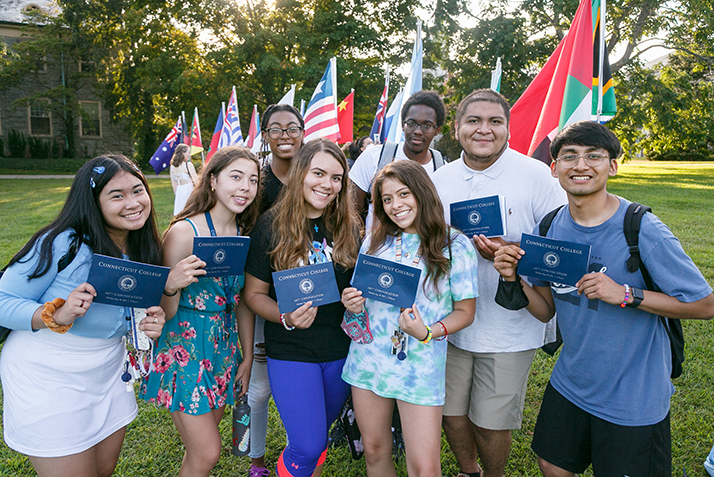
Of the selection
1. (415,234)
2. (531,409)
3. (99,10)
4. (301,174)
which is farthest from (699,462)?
(99,10)

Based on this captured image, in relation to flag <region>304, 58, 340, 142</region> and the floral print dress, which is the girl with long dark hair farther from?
flag <region>304, 58, 340, 142</region>

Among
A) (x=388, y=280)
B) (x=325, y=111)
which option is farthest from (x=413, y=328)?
(x=325, y=111)

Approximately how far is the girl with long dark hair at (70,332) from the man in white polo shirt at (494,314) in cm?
180

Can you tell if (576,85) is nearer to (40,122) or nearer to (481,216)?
(481,216)

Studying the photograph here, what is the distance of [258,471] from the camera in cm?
317

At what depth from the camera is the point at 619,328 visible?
2.07 metres

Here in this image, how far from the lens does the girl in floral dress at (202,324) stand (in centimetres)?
232

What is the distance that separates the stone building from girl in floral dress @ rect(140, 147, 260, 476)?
29072 millimetres

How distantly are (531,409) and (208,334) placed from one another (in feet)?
10.0

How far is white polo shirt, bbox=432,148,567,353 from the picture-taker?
8.77ft

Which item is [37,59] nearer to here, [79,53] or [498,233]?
[79,53]

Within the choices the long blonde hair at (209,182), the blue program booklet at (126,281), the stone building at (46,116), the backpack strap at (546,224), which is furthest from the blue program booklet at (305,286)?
the stone building at (46,116)

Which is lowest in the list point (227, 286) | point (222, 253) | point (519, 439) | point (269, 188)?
point (519, 439)

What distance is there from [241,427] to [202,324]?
1.05 metres
